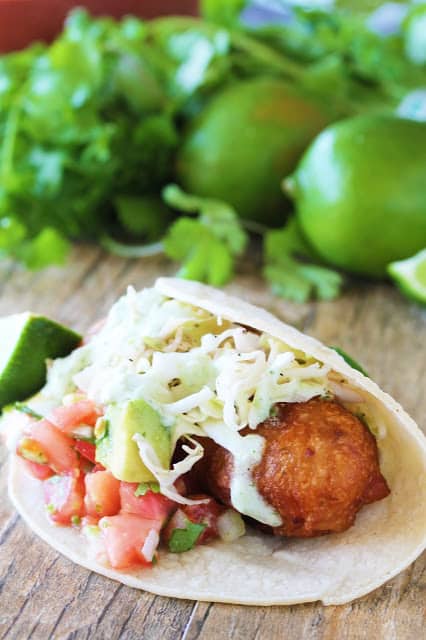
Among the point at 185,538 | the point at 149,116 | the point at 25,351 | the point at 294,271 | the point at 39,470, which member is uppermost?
the point at 25,351

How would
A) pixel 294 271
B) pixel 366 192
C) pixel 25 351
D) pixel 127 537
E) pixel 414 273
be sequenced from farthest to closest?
1. pixel 294 271
2. pixel 366 192
3. pixel 414 273
4. pixel 25 351
5. pixel 127 537

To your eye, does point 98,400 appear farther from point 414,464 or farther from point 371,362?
point 371,362

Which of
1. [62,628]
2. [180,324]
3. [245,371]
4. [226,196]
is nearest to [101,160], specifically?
[226,196]

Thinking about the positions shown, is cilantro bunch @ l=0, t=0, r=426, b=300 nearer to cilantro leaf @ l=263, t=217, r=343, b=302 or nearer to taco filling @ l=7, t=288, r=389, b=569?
cilantro leaf @ l=263, t=217, r=343, b=302

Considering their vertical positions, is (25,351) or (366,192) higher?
(25,351)

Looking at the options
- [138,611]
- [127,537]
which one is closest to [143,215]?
[127,537]

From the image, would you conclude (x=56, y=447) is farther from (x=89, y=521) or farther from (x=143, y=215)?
(x=143, y=215)

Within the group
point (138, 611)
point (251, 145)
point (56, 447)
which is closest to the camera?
point (138, 611)

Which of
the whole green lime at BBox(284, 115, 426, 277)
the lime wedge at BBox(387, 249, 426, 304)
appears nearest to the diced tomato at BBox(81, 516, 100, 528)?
the lime wedge at BBox(387, 249, 426, 304)
